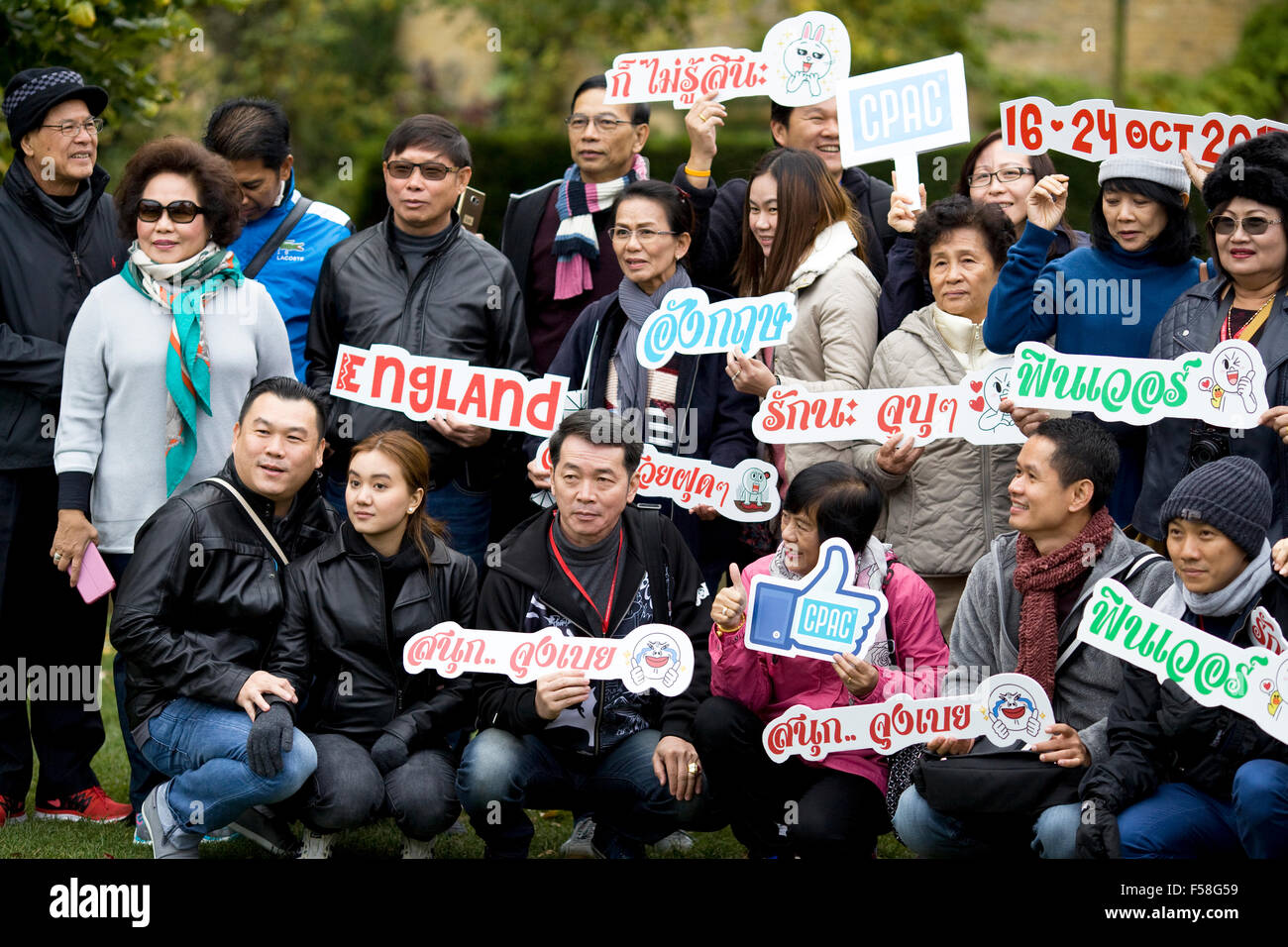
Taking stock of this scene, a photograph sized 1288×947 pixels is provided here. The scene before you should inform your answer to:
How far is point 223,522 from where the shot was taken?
15.7 feet

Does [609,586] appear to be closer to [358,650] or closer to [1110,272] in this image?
[358,650]

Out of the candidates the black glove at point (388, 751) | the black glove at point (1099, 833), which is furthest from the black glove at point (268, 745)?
the black glove at point (1099, 833)

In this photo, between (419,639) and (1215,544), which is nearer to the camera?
(1215,544)

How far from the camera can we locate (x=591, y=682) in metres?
4.83

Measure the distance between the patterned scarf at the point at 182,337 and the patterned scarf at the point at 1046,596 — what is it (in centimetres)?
271

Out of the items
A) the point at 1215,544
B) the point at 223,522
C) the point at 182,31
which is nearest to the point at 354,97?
the point at 182,31

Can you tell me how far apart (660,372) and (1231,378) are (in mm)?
1844

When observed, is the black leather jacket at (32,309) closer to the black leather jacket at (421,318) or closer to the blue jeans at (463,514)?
the black leather jacket at (421,318)

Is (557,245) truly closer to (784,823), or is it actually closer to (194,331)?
(194,331)

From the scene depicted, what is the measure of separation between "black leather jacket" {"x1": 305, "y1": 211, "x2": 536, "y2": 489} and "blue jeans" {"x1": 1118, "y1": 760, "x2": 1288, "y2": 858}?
2543 mm

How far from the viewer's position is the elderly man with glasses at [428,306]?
544 cm

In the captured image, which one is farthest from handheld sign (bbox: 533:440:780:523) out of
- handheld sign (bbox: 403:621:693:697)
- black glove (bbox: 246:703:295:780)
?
black glove (bbox: 246:703:295:780)

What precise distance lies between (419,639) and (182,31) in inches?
150
